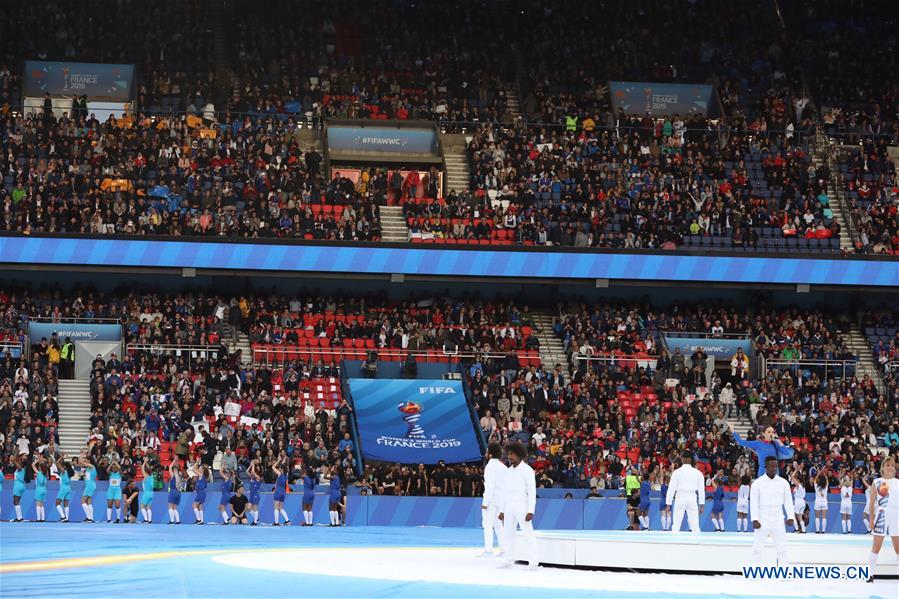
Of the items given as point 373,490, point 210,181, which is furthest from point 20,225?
point 373,490

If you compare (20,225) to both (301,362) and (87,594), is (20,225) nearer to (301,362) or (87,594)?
(301,362)

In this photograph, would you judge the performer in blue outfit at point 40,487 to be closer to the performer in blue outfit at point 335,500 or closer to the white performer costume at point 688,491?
the performer in blue outfit at point 335,500

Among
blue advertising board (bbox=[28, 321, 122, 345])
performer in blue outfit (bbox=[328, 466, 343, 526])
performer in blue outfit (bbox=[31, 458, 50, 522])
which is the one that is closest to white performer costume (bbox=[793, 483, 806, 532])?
performer in blue outfit (bbox=[328, 466, 343, 526])

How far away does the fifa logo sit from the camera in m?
44.7

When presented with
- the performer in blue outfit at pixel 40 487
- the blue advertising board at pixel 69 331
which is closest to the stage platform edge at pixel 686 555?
the performer in blue outfit at pixel 40 487

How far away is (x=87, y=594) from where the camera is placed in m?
15.5

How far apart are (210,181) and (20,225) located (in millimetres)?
6662

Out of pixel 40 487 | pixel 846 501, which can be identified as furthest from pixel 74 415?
pixel 846 501

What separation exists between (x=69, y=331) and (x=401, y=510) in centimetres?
1505

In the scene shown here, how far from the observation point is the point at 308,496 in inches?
1451

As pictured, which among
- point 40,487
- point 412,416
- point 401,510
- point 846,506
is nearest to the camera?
point 40,487

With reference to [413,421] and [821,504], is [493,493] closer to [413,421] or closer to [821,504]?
[821,504]

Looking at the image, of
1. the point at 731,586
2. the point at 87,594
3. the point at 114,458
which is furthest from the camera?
the point at 114,458

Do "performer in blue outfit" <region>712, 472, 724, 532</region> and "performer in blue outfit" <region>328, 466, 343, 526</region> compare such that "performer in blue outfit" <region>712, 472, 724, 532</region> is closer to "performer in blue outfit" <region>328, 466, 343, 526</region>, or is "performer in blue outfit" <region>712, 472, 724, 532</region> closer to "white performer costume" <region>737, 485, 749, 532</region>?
A: "white performer costume" <region>737, 485, 749, 532</region>
